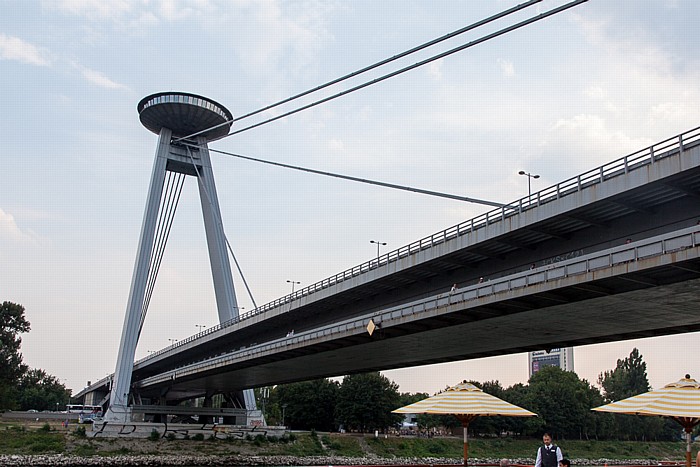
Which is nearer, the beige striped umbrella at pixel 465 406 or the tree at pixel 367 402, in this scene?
the beige striped umbrella at pixel 465 406

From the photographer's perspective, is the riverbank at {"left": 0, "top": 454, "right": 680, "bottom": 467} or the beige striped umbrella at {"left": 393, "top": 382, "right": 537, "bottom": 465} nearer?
the beige striped umbrella at {"left": 393, "top": 382, "right": 537, "bottom": 465}

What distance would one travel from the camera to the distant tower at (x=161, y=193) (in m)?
61.2

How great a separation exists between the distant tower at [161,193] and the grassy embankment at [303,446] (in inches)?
207

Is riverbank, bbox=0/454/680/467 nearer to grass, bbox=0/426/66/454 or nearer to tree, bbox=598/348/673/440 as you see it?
grass, bbox=0/426/66/454

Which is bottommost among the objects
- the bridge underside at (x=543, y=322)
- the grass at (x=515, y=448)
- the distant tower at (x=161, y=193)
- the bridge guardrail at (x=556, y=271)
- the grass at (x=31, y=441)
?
the grass at (x=515, y=448)

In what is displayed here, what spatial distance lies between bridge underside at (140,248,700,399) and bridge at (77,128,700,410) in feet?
0.18

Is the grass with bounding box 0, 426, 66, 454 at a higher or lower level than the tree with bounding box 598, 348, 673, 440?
lower

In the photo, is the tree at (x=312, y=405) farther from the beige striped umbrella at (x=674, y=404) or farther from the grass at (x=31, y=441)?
the beige striped umbrella at (x=674, y=404)

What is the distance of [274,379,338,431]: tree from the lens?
94.6 meters

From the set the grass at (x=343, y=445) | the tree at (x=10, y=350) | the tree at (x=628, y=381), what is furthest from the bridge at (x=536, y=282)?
the tree at (x=628, y=381)

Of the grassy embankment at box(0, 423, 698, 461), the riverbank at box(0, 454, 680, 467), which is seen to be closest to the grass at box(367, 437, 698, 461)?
the grassy embankment at box(0, 423, 698, 461)

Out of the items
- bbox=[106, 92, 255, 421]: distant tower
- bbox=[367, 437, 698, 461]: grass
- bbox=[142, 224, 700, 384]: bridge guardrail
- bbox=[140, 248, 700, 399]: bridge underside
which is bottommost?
bbox=[367, 437, 698, 461]: grass

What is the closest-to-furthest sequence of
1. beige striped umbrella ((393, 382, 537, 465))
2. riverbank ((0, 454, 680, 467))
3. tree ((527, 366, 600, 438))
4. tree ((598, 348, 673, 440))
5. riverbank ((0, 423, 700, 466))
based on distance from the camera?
beige striped umbrella ((393, 382, 537, 465)), riverbank ((0, 454, 680, 467)), riverbank ((0, 423, 700, 466)), tree ((527, 366, 600, 438)), tree ((598, 348, 673, 440))

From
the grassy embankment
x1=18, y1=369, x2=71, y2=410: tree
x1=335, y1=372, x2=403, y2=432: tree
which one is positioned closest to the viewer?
the grassy embankment
